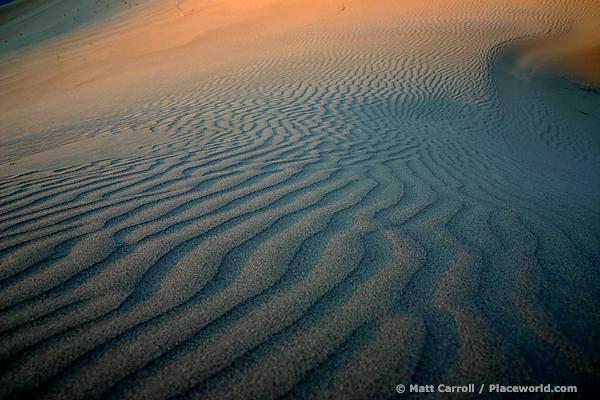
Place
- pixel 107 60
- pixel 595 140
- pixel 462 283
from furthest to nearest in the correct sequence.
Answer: pixel 107 60
pixel 595 140
pixel 462 283

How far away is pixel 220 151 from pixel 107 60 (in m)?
Result: 13.6

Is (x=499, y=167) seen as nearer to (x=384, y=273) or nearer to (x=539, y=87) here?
(x=384, y=273)

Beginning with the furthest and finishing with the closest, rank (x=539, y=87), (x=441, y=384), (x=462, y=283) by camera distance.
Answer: (x=539, y=87), (x=462, y=283), (x=441, y=384)

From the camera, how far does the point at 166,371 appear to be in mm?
1102

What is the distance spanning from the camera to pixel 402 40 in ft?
35.9

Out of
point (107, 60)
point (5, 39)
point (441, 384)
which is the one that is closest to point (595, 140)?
point (441, 384)

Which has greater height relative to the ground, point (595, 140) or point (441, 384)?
point (441, 384)

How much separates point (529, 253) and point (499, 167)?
6.75 feet

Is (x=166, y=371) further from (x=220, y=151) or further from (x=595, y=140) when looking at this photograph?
(x=595, y=140)

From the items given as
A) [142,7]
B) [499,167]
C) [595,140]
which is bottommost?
[595,140]

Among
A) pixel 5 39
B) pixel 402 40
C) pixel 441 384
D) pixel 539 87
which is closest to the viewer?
pixel 441 384

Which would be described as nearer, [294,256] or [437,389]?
[437,389]

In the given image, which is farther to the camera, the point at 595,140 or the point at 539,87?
the point at 539,87

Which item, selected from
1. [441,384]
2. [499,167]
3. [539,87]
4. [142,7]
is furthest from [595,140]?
[142,7]
